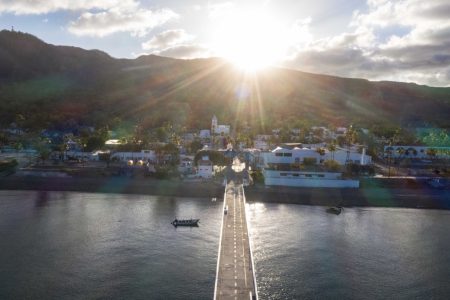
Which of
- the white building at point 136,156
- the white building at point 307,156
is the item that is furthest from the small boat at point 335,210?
the white building at point 136,156

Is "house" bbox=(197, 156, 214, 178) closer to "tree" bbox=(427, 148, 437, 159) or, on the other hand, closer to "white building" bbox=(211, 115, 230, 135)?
"tree" bbox=(427, 148, 437, 159)

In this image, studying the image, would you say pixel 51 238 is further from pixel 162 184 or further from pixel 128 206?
pixel 162 184

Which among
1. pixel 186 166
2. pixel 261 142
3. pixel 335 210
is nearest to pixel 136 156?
pixel 186 166

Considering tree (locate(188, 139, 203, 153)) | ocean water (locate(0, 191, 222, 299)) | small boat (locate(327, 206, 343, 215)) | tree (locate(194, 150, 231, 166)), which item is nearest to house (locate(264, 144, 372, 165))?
tree (locate(194, 150, 231, 166))

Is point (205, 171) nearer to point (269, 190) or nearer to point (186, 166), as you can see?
point (186, 166)

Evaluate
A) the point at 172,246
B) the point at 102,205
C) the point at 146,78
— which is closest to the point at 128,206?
the point at 102,205

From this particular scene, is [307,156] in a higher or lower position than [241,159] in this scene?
higher

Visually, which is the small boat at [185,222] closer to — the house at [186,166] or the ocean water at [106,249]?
the ocean water at [106,249]
